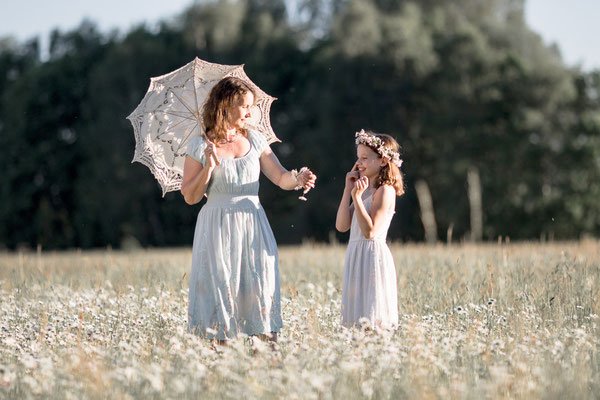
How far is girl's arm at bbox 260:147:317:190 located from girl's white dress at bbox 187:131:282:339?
0.20 meters

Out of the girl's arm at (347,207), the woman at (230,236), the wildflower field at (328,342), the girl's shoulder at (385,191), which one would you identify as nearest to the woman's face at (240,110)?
the woman at (230,236)

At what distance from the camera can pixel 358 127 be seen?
3809cm

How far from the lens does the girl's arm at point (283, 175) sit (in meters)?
7.49

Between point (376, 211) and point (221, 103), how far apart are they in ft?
4.46

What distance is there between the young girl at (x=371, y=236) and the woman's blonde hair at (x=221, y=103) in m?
0.98

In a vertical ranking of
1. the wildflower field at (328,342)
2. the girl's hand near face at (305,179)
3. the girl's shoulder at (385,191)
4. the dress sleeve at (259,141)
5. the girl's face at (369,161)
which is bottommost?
the wildflower field at (328,342)

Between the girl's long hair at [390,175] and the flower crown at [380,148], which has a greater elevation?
the flower crown at [380,148]

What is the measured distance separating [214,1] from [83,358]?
37.7m

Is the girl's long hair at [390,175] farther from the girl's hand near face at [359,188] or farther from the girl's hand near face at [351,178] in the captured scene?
the girl's hand near face at [359,188]

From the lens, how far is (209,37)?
42906 mm

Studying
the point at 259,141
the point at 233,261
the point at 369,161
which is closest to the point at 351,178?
the point at 369,161

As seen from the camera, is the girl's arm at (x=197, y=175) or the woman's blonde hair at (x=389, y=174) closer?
the girl's arm at (x=197, y=175)

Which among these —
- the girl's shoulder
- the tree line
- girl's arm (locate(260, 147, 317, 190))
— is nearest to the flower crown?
the girl's shoulder

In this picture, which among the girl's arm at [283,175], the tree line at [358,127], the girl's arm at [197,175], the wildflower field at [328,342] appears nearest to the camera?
the wildflower field at [328,342]
